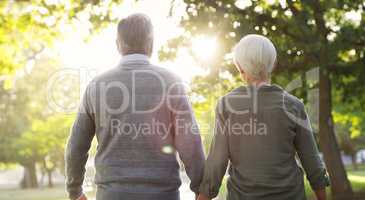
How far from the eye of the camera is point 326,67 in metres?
13.9

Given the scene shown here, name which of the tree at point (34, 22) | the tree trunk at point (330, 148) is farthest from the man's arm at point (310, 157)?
the tree at point (34, 22)

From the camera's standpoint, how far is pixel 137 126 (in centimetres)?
393

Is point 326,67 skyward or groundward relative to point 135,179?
skyward

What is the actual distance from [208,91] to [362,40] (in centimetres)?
419

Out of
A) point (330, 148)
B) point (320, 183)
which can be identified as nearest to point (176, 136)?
point (320, 183)

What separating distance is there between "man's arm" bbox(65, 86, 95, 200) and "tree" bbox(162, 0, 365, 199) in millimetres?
9312

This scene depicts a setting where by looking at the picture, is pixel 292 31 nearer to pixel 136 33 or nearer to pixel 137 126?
pixel 136 33

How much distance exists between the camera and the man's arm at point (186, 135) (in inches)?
158

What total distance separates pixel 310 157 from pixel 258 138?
1.51 feet

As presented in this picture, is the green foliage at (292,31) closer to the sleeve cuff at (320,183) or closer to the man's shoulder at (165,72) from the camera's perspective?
the sleeve cuff at (320,183)

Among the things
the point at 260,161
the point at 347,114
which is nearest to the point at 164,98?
the point at 260,161

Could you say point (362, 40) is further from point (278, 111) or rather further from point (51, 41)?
Result: point (278, 111)

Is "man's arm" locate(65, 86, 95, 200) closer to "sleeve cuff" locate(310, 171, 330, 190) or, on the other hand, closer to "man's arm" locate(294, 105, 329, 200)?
"man's arm" locate(294, 105, 329, 200)

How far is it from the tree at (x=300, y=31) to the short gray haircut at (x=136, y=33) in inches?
364
